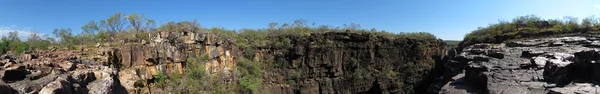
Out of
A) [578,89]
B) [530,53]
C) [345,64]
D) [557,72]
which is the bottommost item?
[578,89]

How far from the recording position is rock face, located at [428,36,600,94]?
55.4ft

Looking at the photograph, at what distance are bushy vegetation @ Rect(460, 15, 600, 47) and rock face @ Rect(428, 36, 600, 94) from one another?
2374 mm

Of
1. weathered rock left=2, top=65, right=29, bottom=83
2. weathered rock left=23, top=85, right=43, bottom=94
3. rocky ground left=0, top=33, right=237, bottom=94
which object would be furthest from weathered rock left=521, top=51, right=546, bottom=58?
weathered rock left=2, top=65, right=29, bottom=83

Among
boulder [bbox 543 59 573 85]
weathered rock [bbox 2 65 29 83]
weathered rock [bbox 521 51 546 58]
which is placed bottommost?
boulder [bbox 543 59 573 85]

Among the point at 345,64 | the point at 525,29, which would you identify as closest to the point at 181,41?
the point at 345,64

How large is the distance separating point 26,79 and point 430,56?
31.6m

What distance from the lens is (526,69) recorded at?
19.1m

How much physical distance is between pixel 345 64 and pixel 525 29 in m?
14.1

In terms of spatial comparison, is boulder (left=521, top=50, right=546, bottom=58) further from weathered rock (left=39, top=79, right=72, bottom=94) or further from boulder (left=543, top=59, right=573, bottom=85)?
weathered rock (left=39, top=79, right=72, bottom=94)

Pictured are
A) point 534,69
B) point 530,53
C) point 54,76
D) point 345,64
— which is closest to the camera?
point 54,76

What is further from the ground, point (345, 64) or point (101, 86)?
point (101, 86)

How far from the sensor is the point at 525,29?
91.4 feet

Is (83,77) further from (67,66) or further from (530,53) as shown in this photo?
(530,53)

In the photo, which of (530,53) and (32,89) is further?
(530,53)
